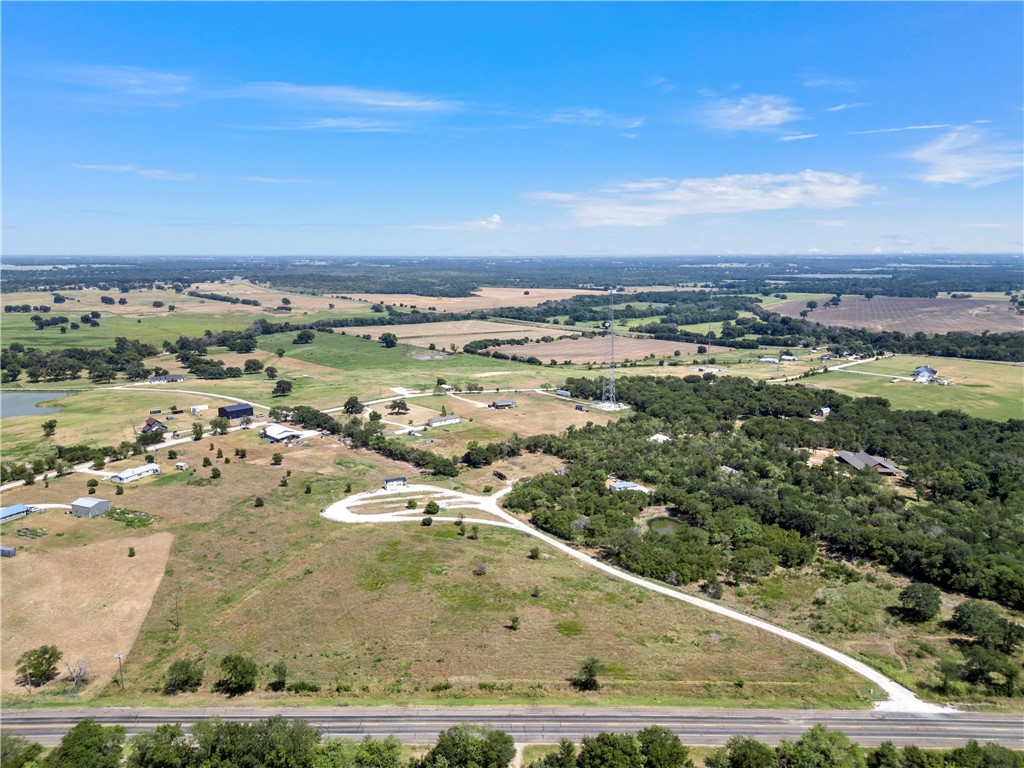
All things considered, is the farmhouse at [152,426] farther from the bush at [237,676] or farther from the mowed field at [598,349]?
the mowed field at [598,349]

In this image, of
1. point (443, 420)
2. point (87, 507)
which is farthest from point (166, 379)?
point (87, 507)

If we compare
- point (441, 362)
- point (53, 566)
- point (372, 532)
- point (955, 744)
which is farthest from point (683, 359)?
point (53, 566)

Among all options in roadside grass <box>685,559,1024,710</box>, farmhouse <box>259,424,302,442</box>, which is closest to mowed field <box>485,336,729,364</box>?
farmhouse <box>259,424,302,442</box>

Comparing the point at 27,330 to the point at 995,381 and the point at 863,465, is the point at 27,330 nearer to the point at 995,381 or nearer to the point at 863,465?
the point at 863,465

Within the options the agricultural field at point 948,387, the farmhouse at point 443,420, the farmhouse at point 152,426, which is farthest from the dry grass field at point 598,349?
the farmhouse at point 152,426

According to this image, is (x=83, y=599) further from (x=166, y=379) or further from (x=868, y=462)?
(x=166, y=379)

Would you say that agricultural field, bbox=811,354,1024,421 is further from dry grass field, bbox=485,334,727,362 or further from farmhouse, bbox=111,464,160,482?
farmhouse, bbox=111,464,160,482
